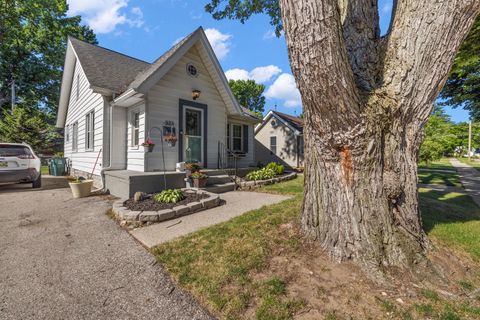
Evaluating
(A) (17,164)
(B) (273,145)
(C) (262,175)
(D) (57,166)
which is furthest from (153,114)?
(B) (273,145)

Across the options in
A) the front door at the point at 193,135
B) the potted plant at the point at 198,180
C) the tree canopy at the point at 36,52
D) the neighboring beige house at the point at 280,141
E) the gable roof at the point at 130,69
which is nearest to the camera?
the potted plant at the point at 198,180

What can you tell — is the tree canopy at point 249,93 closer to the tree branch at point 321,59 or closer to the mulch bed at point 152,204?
the mulch bed at point 152,204

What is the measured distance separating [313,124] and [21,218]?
6345mm

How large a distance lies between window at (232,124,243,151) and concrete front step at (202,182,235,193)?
3.50 m

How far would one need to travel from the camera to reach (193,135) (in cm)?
832

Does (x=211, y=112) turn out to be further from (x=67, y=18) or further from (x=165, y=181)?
(x=67, y=18)

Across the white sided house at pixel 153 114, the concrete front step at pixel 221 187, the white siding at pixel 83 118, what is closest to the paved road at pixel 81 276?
the white sided house at pixel 153 114

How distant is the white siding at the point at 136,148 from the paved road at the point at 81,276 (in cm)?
290

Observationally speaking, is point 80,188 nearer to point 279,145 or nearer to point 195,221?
point 195,221

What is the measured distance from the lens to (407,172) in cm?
276

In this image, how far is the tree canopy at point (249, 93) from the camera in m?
34.5

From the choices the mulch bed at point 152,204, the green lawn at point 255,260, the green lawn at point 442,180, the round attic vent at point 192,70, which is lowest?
the green lawn at point 255,260

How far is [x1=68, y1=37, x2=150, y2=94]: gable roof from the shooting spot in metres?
7.71

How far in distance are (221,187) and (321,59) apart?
569cm
